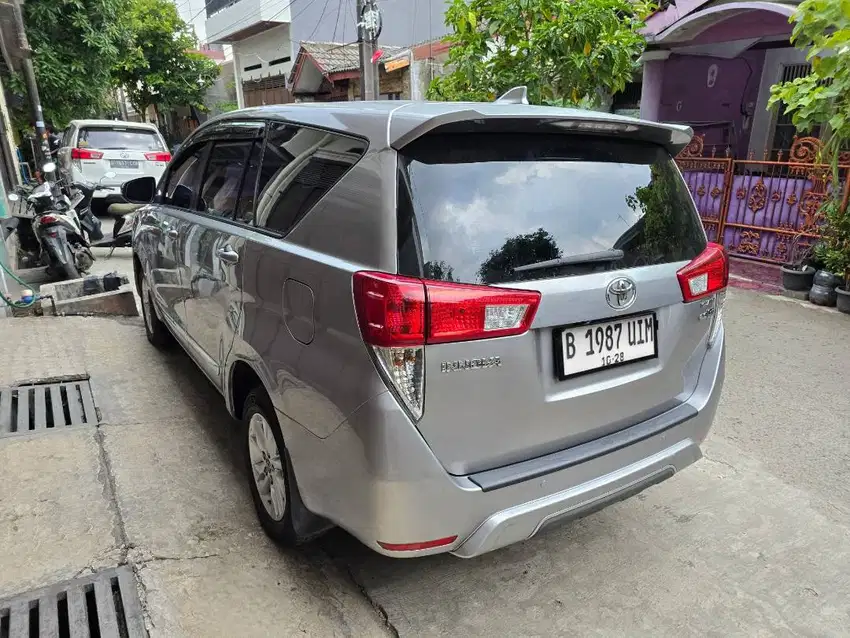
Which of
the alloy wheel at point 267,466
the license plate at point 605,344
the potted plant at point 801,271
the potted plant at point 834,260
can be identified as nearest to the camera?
the license plate at point 605,344

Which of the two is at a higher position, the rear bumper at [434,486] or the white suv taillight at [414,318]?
the white suv taillight at [414,318]

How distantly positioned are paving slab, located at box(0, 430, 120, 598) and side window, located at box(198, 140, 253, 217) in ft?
4.53

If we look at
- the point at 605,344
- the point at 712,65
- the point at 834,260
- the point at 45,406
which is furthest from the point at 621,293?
the point at 712,65

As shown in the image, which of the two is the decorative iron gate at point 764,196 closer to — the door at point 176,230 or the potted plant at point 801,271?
the potted plant at point 801,271

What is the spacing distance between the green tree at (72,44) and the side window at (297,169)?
12495 mm

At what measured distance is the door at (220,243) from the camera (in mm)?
2572

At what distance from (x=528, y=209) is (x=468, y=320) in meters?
0.46

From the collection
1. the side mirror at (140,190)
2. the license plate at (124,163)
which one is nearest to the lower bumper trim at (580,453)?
the side mirror at (140,190)

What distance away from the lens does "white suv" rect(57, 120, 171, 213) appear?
34.0ft

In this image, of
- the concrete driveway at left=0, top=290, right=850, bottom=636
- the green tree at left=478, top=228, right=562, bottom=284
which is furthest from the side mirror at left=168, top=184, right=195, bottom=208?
the green tree at left=478, top=228, right=562, bottom=284

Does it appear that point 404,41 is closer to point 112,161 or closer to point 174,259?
point 112,161

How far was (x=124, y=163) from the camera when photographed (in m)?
10.6

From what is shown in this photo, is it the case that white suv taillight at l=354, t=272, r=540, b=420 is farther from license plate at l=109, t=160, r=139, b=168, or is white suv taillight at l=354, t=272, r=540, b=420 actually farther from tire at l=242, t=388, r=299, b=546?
license plate at l=109, t=160, r=139, b=168

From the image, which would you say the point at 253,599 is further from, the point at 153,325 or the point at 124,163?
the point at 124,163
